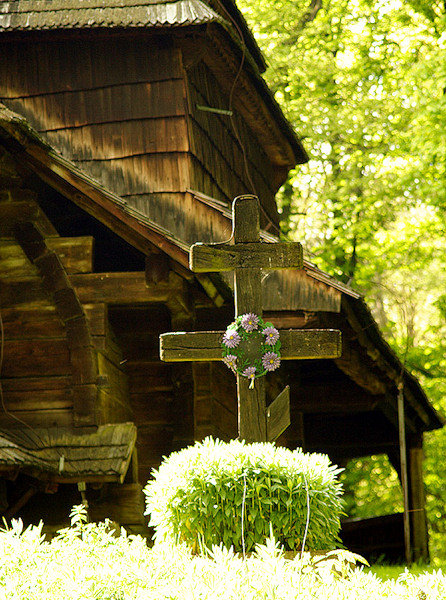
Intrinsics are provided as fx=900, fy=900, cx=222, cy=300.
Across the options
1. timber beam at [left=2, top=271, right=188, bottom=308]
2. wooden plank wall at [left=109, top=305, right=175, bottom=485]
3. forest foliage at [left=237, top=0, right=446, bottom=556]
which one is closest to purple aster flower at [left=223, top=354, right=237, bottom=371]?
timber beam at [left=2, top=271, right=188, bottom=308]

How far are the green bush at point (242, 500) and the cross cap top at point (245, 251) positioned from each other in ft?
5.75

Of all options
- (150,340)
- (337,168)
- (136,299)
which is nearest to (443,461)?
(337,168)

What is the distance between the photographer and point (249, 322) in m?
6.52

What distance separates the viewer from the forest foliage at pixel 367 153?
20078 millimetres

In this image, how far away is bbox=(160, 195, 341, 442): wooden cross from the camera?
21.4 feet

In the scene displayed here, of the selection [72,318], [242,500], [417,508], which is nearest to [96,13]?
[72,318]

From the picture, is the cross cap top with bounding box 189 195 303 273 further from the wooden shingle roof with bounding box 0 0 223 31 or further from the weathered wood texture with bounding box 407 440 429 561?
the weathered wood texture with bounding box 407 440 429 561

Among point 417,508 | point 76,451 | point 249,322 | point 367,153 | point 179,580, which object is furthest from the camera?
point 367,153

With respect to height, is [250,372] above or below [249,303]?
below

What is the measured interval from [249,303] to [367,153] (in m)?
14.9

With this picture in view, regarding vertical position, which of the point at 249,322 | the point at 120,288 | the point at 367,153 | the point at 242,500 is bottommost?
the point at 242,500

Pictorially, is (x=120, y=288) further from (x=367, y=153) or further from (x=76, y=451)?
(x=367, y=153)

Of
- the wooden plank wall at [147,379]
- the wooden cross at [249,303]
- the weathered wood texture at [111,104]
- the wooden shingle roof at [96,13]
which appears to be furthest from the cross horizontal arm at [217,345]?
the wooden shingle roof at [96,13]

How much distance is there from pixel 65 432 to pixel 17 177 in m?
2.76
